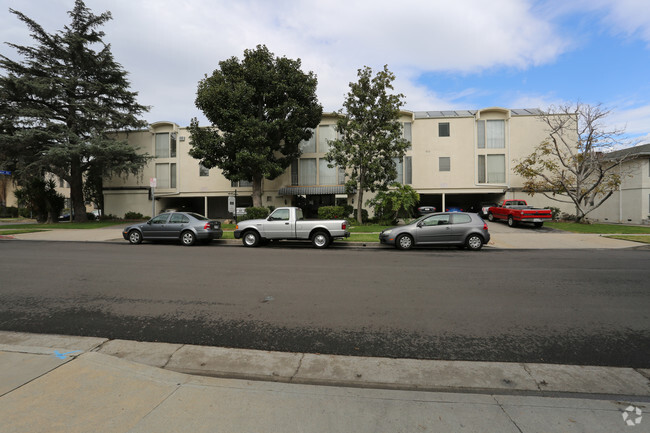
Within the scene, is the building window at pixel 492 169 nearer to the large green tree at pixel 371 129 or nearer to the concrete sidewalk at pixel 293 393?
the large green tree at pixel 371 129

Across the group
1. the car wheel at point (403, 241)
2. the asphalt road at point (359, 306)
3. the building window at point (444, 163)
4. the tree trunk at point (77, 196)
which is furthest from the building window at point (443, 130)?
the tree trunk at point (77, 196)

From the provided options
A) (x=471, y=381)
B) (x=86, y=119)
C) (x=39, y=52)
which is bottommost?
(x=471, y=381)

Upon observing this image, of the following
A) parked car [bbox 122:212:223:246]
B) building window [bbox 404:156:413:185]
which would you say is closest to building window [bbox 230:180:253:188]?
building window [bbox 404:156:413:185]

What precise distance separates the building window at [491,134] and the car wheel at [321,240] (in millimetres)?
21500

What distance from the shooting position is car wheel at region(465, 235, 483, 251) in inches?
497

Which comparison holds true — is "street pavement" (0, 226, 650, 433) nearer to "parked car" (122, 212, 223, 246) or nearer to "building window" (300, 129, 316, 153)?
"parked car" (122, 212, 223, 246)

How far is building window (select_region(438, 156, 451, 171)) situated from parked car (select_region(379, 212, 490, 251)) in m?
16.7

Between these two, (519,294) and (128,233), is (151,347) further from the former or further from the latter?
(128,233)

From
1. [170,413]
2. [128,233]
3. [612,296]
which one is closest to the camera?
[170,413]

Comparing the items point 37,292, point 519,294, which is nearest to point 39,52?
point 37,292

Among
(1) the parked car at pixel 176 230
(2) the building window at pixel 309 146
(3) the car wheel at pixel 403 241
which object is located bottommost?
(3) the car wheel at pixel 403 241

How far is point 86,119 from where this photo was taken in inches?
1096

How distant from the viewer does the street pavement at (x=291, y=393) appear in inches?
92.8

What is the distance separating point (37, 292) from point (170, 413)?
568 cm
